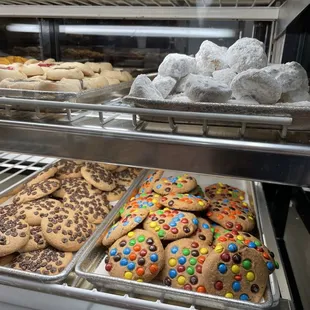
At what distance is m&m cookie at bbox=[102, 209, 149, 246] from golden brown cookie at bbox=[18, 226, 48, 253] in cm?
18

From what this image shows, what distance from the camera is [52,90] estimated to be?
834 millimetres

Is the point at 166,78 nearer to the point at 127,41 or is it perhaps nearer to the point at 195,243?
the point at 195,243

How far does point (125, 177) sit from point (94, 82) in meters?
0.43

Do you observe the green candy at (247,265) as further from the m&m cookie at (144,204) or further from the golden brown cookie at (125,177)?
the golden brown cookie at (125,177)

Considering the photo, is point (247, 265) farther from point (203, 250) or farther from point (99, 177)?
point (99, 177)

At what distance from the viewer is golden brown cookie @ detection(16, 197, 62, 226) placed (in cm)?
104

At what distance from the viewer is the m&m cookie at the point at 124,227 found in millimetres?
919

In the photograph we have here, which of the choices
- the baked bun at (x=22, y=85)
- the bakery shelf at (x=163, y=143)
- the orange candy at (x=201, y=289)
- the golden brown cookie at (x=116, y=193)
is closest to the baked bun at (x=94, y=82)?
the baked bun at (x=22, y=85)

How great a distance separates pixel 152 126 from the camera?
65 cm

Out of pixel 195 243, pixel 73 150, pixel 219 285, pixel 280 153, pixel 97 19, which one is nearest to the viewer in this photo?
pixel 280 153

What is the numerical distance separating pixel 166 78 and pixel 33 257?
595mm

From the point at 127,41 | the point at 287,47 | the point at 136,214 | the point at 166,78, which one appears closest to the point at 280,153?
the point at 166,78

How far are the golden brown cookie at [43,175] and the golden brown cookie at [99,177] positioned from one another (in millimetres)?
116

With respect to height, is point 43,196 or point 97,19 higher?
point 97,19
